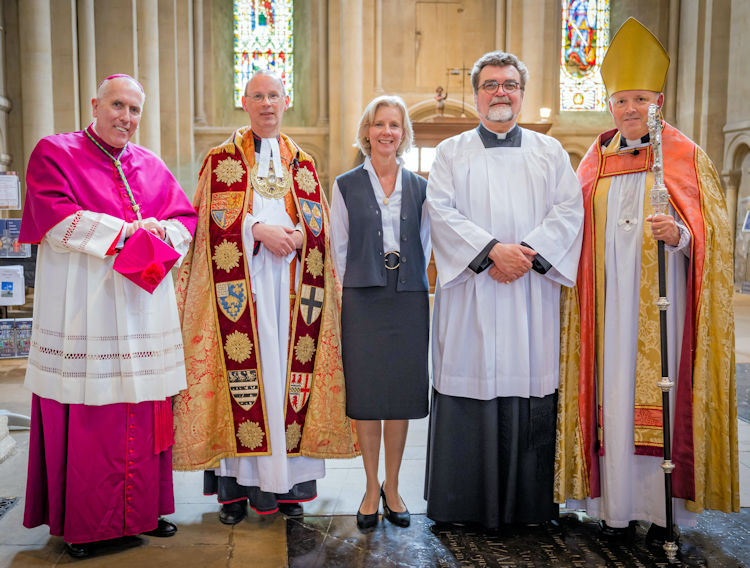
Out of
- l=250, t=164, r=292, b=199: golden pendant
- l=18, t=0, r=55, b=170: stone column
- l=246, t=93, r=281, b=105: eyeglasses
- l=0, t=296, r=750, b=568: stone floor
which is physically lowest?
l=0, t=296, r=750, b=568: stone floor

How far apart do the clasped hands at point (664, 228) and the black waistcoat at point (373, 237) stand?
99cm

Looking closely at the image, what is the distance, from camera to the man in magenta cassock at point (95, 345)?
269 cm

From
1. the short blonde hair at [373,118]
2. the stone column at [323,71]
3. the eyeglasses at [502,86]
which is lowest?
the short blonde hair at [373,118]

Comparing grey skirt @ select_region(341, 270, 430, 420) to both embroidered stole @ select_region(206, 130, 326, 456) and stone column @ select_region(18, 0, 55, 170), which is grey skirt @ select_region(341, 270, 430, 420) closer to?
embroidered stole @ select_region(206, 130, 326, 456)

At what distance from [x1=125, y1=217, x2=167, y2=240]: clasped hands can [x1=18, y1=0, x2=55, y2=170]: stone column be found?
833cm

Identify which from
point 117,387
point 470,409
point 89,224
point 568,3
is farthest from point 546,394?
point 568,3

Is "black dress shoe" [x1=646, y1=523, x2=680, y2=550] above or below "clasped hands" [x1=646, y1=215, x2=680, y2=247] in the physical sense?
below

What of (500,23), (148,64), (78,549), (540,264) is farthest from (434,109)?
(78,549)

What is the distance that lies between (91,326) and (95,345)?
3.1 inches

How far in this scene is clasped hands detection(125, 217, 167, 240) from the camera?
8.97 ft

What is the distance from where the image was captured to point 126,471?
279 centimetres

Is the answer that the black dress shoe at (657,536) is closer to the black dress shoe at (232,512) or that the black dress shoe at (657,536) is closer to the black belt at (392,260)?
the black belt at (392,260)

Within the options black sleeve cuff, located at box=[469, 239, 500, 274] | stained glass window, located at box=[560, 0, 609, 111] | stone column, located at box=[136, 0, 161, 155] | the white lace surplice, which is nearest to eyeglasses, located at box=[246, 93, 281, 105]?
the white lace surplice

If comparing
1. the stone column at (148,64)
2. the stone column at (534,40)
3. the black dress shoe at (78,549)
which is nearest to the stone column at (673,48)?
the stone column at (534,40)
